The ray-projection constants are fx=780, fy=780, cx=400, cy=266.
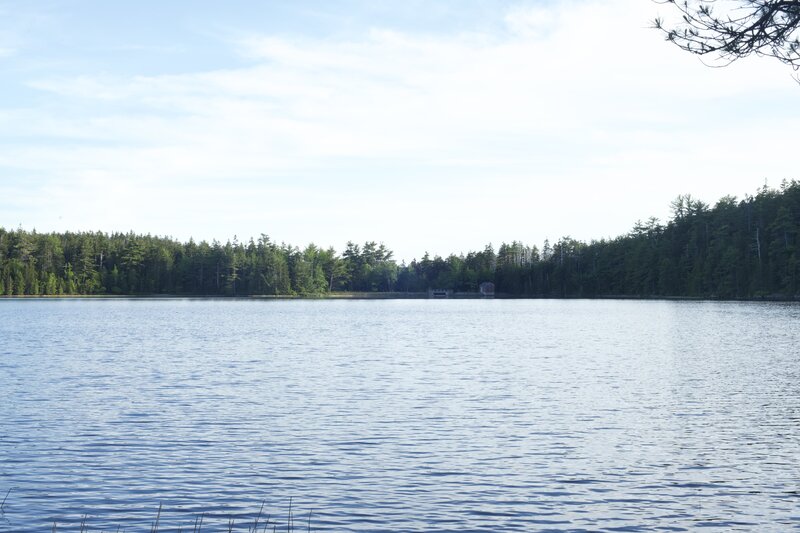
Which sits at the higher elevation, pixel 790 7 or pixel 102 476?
pixel 790 7

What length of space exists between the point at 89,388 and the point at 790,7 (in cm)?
2857

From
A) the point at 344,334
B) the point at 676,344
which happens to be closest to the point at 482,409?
the point at 676,344

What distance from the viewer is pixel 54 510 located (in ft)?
49.4

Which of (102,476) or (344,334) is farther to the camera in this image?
(344,334)

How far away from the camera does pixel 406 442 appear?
69.5ft

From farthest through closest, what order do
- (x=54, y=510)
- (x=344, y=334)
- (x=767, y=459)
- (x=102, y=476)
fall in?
(x=344, y=334), (x=767, y=459), (x=102, y=476), (x=54, y=510)

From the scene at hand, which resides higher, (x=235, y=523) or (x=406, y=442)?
(x=406, y=442)

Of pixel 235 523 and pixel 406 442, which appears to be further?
pixel 406 442

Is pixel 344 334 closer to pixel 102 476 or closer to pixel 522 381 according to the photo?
pixel 522 381

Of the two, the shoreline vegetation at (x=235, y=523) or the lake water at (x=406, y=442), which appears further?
the lake water at (x=406, y=442)

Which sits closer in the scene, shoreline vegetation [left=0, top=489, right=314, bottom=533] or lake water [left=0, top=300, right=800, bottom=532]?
shoreline vegetation [left=0, top=489, right=314, bottom=533]

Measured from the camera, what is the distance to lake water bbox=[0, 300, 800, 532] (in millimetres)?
Result: 15016

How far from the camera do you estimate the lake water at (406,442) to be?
15.0 m

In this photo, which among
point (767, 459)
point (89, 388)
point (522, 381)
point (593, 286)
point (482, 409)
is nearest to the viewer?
point (767, 459)
